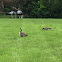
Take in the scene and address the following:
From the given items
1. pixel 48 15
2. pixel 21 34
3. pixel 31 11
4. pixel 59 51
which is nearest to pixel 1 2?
pixel 31 11

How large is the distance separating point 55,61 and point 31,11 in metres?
51.4

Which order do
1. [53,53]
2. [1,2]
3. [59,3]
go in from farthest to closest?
[1,2]
[59,3]
[53,53]

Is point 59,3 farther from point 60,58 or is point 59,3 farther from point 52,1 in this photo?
point 60,58

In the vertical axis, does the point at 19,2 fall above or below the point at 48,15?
above

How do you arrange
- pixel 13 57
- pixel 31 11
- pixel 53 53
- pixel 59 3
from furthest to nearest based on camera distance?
pixel 31 11 < pixel 59 3 < pixel 53 53 < pixel 13 57

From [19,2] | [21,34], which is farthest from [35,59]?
[19,2]

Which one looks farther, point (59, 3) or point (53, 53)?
point (59, 3)

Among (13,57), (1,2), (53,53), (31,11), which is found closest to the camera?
(13,57)

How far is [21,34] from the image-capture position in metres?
13.0

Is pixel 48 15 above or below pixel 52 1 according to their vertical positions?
below

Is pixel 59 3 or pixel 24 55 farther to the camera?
pixel 59 3

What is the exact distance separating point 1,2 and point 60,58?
6690cm

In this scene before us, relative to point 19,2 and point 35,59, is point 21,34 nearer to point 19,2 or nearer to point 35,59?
point 35,59

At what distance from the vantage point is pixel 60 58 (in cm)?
753
